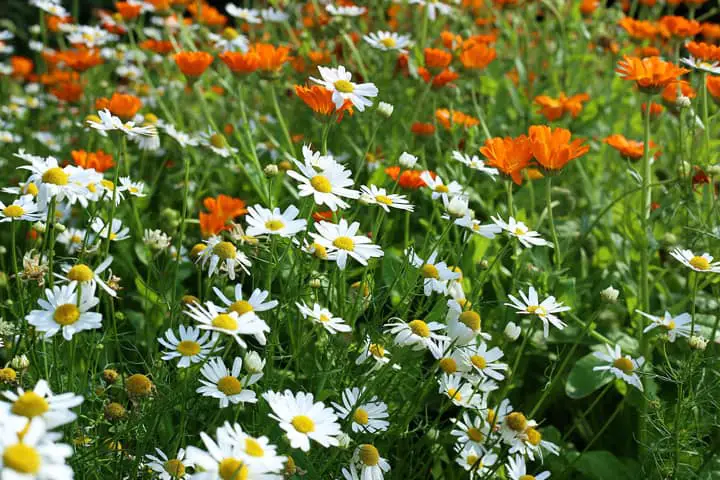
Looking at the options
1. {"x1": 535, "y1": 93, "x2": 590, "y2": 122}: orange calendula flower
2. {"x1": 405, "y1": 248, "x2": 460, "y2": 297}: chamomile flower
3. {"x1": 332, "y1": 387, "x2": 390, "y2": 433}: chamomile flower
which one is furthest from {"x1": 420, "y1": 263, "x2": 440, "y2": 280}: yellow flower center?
{"x1": 535, "y1": 93, "x2": 590, "y2": 122}: orange calendula flower

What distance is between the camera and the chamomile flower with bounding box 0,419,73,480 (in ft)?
2.32

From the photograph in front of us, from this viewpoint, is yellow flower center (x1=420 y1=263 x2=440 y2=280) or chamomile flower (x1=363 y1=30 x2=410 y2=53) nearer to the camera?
yellow flower center (x1=420 y1=263 x2=440 y2=280)

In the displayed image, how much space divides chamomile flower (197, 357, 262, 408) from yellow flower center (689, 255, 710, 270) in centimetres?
87

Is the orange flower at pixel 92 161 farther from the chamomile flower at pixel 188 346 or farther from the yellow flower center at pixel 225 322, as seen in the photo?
the yellow flower center at pixel 225 322

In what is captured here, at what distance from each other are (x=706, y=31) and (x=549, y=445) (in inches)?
78.4

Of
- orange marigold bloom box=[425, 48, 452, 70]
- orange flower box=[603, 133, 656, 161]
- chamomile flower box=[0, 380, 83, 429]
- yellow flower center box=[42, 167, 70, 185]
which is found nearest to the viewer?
chamomile flower box=[0, 380, 83, 429]

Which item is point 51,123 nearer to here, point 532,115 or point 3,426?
point 532,115

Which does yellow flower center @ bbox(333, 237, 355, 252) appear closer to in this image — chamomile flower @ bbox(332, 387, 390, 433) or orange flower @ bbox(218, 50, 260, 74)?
chamomile flower @ bbox(332, 387, 390, 433)

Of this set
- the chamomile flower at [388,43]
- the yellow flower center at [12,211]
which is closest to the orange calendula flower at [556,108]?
the chamomile flower at [388,43]

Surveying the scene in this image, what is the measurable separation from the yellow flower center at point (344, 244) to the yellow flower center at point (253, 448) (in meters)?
0.42

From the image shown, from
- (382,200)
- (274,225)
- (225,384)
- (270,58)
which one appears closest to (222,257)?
(274,225)

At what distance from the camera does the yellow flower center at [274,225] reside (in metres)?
1.20

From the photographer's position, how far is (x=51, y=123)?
10.9ft

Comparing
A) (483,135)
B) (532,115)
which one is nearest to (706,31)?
(532,115)
